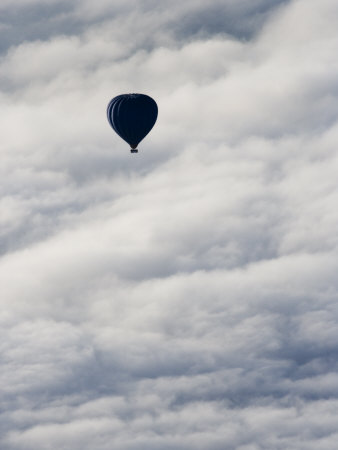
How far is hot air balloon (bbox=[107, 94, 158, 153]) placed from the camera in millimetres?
181250

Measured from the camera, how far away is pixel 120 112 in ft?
594

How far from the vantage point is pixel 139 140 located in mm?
184125

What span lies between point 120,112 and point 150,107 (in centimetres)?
638

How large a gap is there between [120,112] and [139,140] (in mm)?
6737

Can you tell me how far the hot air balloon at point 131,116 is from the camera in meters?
181

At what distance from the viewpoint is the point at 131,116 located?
182 m

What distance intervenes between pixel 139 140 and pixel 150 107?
6517 millimetres

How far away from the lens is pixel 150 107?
184 m
